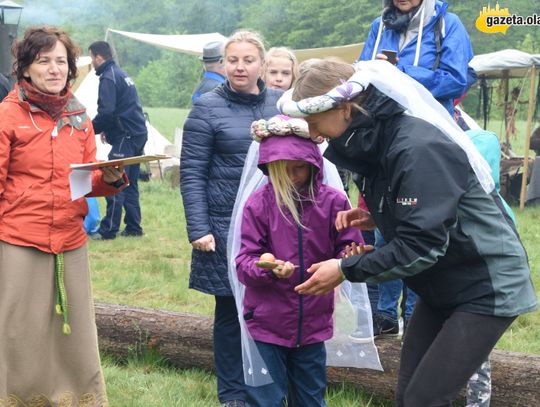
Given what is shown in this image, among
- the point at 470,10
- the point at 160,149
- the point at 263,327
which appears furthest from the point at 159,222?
the point at 470,10

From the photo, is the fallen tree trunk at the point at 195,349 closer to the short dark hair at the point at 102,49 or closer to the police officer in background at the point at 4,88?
the police officer in background at the point at 4,88

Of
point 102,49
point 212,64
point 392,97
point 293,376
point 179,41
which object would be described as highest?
point 179,41

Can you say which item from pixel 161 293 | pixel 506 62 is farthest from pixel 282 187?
pixel 506 62

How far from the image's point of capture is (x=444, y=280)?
2.79m

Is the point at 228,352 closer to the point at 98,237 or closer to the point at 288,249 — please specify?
the point at 288,249

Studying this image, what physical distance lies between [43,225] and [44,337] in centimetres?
57

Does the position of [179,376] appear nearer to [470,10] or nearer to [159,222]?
[159,222]

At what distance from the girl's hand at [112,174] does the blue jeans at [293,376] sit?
1.10 meters

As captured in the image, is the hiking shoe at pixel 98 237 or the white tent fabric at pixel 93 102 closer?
the hiking shoe at pixel 98 237

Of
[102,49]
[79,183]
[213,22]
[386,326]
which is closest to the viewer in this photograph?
[79,183]

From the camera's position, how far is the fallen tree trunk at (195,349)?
4.10 meters

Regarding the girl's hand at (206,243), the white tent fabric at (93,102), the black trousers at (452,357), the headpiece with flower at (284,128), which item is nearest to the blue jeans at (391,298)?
the girl's hand at (206,243)

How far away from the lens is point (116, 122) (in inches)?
→ 380

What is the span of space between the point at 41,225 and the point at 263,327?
1213mm
